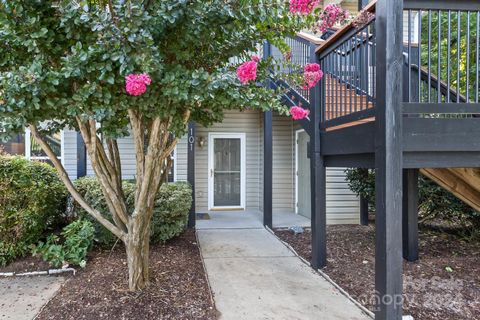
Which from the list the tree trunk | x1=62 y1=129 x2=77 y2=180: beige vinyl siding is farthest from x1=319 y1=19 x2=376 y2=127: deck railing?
x1=62 y1=129 x2=77 y2=180: beige vinyl siding

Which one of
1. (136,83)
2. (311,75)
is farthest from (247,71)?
(311,75)

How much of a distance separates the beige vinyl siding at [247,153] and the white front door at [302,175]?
984 millimetres

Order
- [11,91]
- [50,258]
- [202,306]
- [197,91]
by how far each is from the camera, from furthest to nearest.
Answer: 1. [50,258]
2. [202,306]
3. [197,91]
4. [11,91]

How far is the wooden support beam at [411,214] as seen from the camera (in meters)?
4.44

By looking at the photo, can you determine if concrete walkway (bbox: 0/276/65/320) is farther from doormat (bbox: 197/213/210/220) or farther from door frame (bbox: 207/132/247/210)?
door frame (bbox: 207/132/247/210)

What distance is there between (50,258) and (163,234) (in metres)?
1.48

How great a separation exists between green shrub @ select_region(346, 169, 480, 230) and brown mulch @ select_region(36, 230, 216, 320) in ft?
10.6

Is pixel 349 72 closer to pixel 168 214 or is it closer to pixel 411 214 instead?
pixel 411 214

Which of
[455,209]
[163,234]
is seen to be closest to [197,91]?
[163,234]

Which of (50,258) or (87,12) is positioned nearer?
(87,12)

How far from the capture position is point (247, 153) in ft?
27.3

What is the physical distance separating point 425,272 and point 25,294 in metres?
4.49

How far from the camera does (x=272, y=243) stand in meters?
5.46

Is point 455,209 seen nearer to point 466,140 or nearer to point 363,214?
point 363,214
